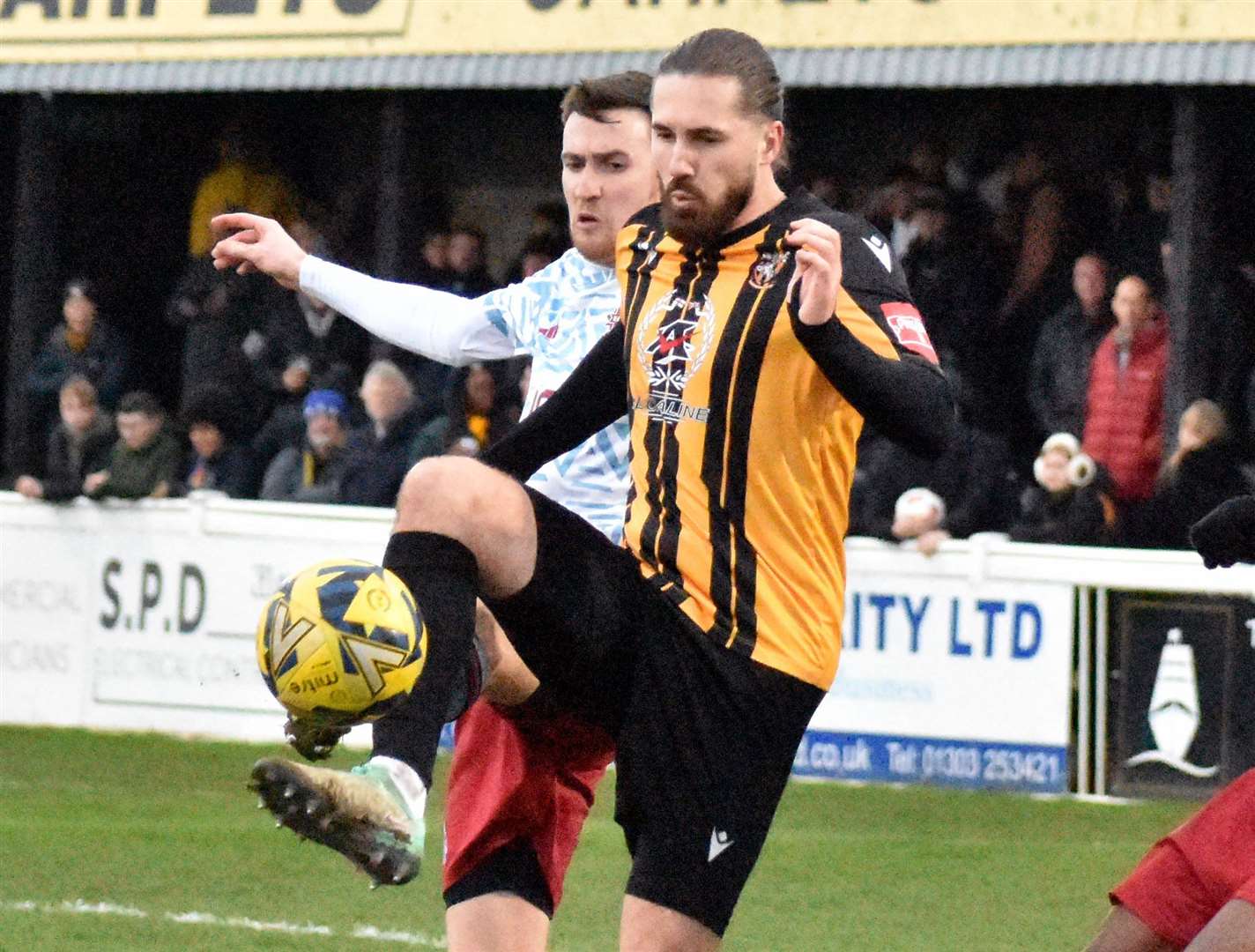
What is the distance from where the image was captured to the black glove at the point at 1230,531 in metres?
4.78

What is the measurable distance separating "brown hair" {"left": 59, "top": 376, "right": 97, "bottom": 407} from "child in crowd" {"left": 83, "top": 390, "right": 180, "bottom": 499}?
0.74 meters

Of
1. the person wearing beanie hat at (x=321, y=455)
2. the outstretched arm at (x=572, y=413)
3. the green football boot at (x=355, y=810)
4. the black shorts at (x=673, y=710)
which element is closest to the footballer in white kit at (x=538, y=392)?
the outstretched arm at (x=572, y=413)

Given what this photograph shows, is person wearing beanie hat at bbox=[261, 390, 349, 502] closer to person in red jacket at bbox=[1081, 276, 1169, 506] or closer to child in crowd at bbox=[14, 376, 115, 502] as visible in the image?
child in crowd at bbox=[14, 376, 115, 502]

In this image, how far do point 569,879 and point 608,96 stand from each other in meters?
4.27

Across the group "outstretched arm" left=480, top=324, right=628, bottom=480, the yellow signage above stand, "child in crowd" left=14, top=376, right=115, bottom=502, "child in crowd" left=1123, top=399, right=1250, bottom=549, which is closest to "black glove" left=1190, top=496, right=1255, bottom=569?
"outstretched arm" left=480, top=324, right=628, bottom=480

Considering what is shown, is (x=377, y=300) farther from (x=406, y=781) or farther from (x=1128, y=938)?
(x=1128, y=938)

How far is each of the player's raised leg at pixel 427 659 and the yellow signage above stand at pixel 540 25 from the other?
8.62 m

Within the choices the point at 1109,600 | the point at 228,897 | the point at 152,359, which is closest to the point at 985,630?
the point at 1109,600

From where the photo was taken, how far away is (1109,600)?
36.0ft

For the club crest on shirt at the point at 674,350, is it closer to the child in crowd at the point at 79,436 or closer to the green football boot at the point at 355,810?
the green football boot at the point at 355,810

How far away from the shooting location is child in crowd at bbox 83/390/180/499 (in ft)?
44.0

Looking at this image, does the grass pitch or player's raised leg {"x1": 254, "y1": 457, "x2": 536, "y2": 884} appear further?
the grass pitch

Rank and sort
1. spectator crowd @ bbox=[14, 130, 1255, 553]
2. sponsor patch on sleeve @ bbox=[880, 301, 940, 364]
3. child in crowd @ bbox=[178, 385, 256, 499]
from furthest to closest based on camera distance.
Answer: child in crowd @ bbox=[178, 385, 256, 499]
spectator crowd @ bbox=[14, 130, 1255, 553]
sponsor patch on sleeve @ bbox=[880, 301, 940, 364]

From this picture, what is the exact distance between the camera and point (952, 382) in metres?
12.9
